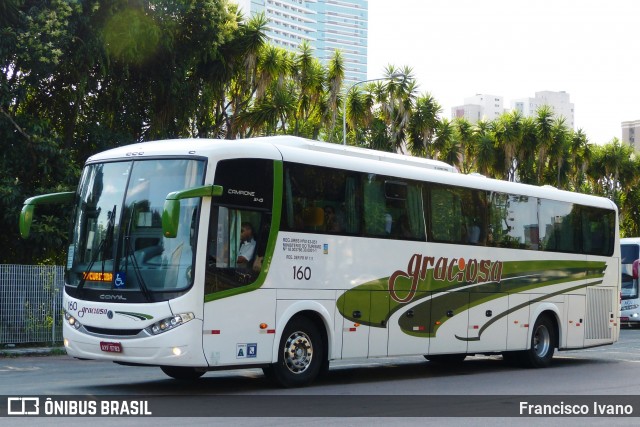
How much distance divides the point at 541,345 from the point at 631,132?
161478mm

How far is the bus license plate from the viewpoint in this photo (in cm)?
1277

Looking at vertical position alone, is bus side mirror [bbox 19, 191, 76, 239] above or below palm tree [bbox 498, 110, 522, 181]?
below

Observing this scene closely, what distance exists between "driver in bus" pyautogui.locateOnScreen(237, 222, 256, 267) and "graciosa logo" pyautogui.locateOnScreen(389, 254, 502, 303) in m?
3.18

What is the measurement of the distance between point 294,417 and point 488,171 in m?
42.0

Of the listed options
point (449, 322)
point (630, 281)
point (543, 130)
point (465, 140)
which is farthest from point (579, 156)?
point (449, 322)

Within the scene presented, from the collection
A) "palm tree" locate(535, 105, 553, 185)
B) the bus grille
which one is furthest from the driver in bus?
"palm tree" locate(535, 105, 553, 185)

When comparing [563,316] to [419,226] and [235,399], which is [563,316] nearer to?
[419,226]

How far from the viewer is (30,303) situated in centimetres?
2298

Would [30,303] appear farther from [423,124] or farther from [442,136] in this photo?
[442,136]

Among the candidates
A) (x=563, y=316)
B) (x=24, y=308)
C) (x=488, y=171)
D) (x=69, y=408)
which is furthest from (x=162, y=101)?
(x=488, y=171)

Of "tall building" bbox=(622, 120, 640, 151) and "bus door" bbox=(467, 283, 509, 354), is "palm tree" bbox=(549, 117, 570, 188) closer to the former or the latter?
"bus door" bbox=(467, 283, 509, 354)

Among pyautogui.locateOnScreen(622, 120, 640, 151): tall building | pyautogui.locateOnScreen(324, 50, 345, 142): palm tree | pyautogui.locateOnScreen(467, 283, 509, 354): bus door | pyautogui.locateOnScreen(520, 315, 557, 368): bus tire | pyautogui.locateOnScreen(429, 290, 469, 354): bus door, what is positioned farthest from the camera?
pyautogui.locateOnScreen(622, 120, 640, 151): tall building

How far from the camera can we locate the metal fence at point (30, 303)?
22516mm

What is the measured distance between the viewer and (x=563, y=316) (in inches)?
810
